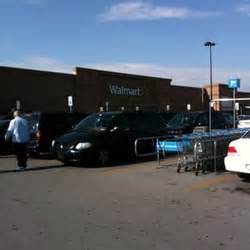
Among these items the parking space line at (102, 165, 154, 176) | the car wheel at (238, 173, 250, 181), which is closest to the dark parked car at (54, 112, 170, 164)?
the parking space line at (102, 165, 154, 176)

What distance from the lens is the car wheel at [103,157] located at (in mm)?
16219

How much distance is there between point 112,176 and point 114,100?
42.2 meters

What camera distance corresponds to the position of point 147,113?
18.9 metres

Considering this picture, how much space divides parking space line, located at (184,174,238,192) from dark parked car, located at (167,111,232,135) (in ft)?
24.7

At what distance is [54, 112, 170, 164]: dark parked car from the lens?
1591cm

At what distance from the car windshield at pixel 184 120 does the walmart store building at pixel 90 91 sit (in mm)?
25125

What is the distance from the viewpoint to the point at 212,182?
12289 millimetres

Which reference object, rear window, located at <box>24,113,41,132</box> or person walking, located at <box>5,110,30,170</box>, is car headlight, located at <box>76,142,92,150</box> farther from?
rear window, located at <box>24,113,41,132</box>

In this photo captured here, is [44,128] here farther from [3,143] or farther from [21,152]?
[21,152]

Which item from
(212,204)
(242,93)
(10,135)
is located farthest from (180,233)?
(242,93)

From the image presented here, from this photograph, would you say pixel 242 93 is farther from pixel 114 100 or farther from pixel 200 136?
pixel 200 136

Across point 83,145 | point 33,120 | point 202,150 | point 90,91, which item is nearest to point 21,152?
point 83,145

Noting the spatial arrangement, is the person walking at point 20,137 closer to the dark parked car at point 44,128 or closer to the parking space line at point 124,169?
the parking space line at point 124,169

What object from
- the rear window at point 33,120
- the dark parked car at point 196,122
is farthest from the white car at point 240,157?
the rear window at point 33,120
